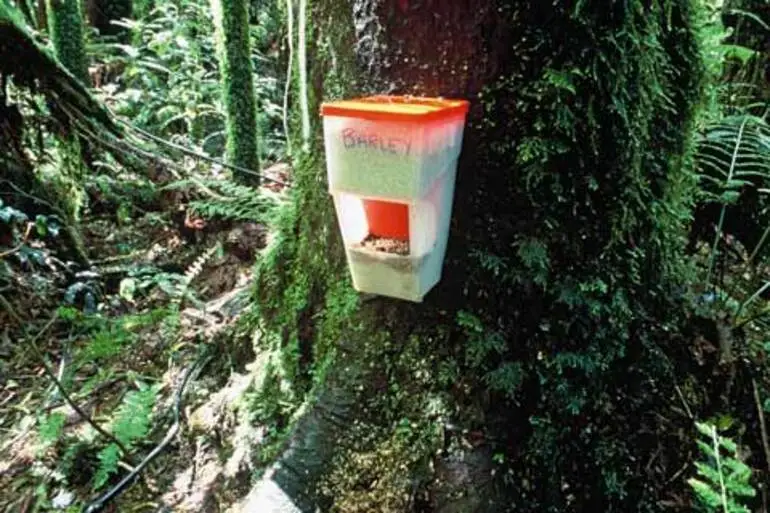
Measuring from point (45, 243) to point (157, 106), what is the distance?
3712 millimetres

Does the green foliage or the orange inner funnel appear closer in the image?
the orange inner funnel

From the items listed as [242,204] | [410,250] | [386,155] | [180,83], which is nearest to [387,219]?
[410,250]

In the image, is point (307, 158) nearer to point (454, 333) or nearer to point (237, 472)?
point (454, 333)

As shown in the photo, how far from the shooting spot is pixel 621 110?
1.36m

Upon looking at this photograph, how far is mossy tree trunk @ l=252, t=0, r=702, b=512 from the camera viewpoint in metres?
1.36

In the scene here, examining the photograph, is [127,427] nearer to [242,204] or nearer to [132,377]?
[132,377]

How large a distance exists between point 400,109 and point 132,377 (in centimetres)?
190

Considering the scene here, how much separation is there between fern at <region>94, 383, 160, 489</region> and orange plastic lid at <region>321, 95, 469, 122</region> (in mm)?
1399

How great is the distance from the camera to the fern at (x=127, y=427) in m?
1.95

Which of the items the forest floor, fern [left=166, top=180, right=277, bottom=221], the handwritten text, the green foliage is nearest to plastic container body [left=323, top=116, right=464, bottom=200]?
the handwritten text

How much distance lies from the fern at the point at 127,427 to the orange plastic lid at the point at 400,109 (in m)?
1.40

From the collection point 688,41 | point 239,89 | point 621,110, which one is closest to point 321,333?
point 621,110

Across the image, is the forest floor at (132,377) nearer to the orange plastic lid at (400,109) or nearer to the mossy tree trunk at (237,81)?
the mossy tree trunk at (237,81)

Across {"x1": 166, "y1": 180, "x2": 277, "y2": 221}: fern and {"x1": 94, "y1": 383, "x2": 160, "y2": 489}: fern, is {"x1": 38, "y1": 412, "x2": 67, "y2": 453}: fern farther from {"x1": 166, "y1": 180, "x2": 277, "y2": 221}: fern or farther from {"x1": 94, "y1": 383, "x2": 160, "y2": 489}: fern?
{"x1": 166, "y1": 180, "x2": 277, "y2": 221}: fern
